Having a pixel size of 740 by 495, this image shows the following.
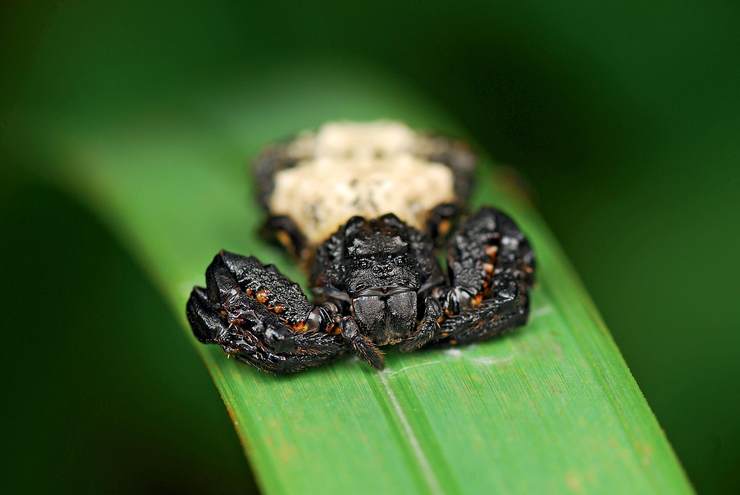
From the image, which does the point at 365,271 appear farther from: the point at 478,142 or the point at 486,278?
the point at 478,142

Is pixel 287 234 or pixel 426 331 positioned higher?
pixel 287 234

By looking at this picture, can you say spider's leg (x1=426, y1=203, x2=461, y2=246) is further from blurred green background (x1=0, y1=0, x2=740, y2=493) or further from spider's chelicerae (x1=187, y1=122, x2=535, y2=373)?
blurred green background (x1=0, y1=0, x2=740, y2=493)

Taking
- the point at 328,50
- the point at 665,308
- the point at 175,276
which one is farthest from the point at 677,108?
the point at 175,276

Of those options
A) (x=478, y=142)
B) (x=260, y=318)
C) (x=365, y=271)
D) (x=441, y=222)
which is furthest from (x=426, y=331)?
(x=478, y=142)

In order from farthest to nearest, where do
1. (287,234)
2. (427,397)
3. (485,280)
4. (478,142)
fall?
(478,142) → (287,234) → (485,280) → (427,397)

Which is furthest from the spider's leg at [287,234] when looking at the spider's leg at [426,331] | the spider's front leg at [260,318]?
the spider's leg at [426,331]

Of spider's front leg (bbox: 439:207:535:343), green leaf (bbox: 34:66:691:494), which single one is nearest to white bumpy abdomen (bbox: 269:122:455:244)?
green leaf (bbox: 34:66:691:494)
